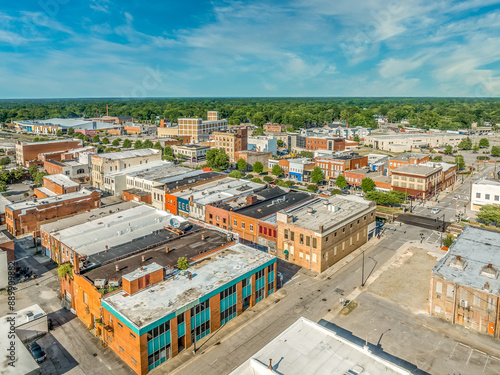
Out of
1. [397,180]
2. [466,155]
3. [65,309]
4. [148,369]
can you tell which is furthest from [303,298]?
[466,155]

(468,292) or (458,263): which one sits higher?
(458,263)

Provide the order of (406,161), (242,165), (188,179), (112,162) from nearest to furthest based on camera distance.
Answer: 1. (188,179)
2. (112,162)
3. (406,161)
4. (242,165)

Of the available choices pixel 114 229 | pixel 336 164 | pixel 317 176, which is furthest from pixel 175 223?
pixel 336 164

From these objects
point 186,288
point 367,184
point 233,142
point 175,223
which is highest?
point 233,142

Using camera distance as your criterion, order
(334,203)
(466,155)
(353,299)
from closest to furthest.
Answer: (353,299), (334,203), (466,155)

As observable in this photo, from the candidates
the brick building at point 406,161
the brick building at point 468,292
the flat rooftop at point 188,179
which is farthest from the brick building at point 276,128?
the brick building at point 468,292

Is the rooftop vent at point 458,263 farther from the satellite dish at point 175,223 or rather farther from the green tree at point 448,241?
the satellite dish at point 175,223

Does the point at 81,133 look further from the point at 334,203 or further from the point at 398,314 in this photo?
the point at 398,314

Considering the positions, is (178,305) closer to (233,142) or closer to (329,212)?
(329,212)

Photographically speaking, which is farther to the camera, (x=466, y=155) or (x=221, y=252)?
(x=466, y=155)
